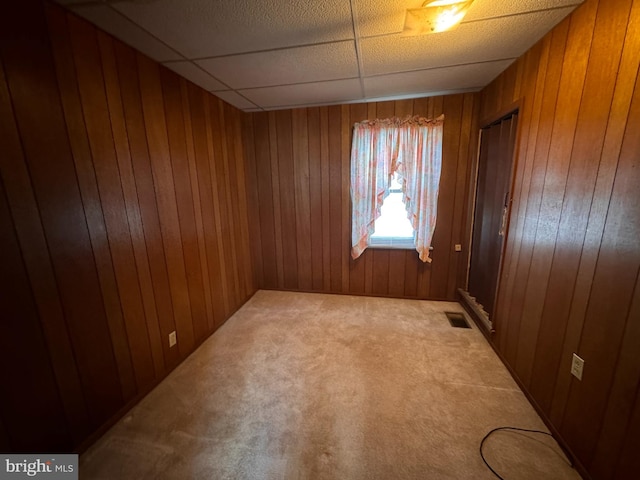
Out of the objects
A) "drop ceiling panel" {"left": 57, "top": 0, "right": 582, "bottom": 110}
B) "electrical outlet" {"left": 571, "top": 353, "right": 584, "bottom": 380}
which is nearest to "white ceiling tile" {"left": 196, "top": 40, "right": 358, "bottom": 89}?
"drop ceiling panel" {"left": 57, "top": 0, "right": 582, "bottom": 110}

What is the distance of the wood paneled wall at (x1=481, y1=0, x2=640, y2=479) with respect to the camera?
1052 millimetres

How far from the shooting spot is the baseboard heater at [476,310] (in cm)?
228

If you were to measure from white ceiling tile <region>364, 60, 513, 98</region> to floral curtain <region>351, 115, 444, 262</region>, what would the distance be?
1.03ft

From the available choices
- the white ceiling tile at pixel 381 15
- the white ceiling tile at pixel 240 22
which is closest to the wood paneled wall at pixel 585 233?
the white ceiling tile at pixel 381 15

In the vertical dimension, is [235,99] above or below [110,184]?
above

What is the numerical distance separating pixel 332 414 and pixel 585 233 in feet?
5.68

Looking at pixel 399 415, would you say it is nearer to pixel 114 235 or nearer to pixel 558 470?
pixel 558 470

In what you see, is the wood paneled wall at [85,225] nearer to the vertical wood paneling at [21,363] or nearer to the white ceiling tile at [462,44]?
the vertical wood paneling at [21,363]

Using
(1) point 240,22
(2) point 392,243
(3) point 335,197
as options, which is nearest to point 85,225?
(1) point 240,22

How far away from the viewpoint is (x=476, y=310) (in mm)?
2562

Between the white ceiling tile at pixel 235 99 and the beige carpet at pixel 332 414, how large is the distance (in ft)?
7.91

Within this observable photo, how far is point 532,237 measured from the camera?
5.50 feet

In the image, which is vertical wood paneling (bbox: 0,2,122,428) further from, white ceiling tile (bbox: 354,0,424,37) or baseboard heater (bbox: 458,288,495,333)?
baseboard heater (bbox: 458,288,495,333)

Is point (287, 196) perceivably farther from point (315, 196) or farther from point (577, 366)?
point (577, 366)
